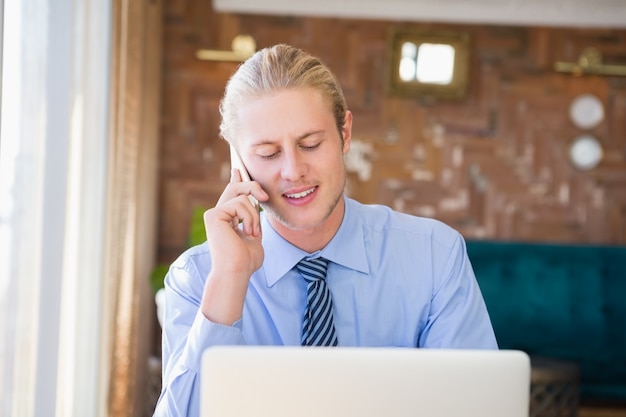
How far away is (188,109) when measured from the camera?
566 centimetres

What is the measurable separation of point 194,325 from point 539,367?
127 inches

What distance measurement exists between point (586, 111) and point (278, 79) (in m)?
4.28

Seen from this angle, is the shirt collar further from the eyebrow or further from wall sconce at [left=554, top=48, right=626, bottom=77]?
wall sconce at [left=554, top=48, right=626, bottom=77]

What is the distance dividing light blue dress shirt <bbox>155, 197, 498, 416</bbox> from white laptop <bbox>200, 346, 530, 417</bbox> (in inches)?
27.3

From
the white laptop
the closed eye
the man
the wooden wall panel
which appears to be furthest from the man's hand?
the wooden wall panel

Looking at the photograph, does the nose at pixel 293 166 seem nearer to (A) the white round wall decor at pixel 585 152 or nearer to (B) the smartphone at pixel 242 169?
(B) the smartphone at pixel 242 169

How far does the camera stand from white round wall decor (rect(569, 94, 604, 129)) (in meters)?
5.73

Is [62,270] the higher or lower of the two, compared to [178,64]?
lower

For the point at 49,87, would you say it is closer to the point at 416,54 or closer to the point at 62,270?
the point at 62,270

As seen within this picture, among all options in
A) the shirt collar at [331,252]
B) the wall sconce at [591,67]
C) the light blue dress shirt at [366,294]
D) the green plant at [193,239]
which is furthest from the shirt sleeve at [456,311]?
the wall sconce at [591,67]

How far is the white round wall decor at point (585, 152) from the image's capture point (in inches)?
225

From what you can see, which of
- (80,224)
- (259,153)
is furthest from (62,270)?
(259,153)

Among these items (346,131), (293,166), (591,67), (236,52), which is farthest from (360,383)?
(591,67)

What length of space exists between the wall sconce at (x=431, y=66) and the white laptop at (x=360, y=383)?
461 cm
